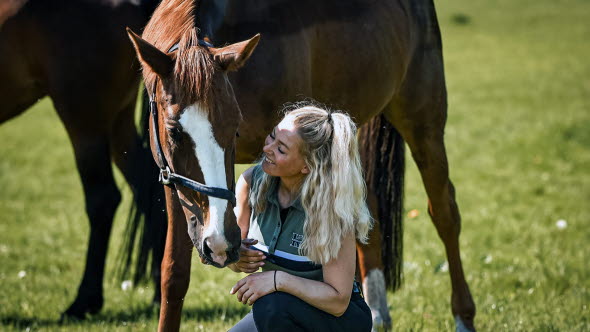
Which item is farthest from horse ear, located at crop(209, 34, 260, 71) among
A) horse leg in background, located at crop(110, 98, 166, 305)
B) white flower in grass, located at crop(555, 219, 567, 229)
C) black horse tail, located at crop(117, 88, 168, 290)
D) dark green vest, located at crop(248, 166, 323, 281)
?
white flower in grass, located at crop(555, 219, 567, 229)

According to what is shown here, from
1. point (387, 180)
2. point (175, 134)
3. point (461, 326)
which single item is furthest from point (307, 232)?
point (387, 180)

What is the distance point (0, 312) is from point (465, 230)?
4060mm

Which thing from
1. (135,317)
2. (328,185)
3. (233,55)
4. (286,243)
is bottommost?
(135,317)

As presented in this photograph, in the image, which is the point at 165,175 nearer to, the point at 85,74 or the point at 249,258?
the point at 249,258

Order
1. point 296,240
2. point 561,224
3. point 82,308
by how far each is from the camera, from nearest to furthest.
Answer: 1. point 296,240
2. point 82,308
3. point 561,224

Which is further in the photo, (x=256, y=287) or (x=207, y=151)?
(x=256, y=287)

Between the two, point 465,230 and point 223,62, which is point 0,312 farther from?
point 465,230

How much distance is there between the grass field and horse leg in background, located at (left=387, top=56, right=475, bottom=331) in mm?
372

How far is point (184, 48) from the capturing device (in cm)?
259

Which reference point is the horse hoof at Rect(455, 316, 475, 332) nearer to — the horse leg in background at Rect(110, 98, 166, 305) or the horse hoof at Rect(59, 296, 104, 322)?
the horse leg in background at Rect(110, 98, 166, 305)

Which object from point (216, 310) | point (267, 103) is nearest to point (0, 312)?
point (216, 310)

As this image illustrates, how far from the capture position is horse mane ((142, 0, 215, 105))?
2475mm

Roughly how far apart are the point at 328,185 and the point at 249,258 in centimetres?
41

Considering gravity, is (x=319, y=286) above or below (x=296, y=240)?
below
